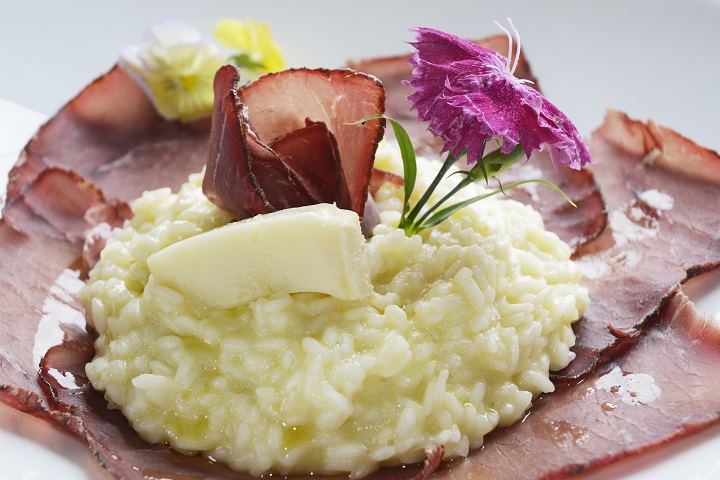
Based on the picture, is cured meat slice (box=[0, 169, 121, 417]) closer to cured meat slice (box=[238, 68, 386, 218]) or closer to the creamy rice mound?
the creamy rice mound

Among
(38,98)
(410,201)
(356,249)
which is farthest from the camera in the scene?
(38,98)

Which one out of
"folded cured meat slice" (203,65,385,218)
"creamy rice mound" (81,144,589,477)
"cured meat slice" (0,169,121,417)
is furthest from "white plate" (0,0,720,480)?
"creamy rice mound" (81,144,589,477)

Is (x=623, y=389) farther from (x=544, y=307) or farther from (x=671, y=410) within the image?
(x=544, y=307)

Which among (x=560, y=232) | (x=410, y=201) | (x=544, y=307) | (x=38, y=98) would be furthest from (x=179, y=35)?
(x=544, y=307)

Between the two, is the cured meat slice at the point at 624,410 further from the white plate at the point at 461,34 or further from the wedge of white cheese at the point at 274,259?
the white plate at the point at 461,34

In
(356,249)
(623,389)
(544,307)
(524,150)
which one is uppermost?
(524,150)

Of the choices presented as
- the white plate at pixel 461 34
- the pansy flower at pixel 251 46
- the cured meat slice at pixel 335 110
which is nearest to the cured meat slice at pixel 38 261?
the white plate at pixel 461 34

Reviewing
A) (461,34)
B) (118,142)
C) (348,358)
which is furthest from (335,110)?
(461,34)
